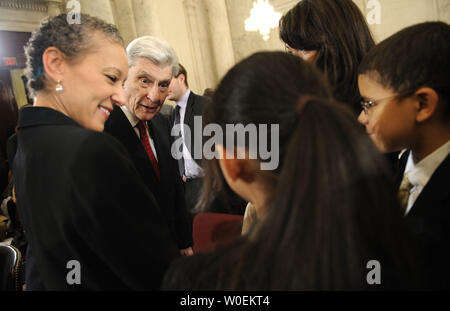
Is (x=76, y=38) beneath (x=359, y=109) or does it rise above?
above

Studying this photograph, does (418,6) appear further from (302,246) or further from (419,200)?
(302,246)

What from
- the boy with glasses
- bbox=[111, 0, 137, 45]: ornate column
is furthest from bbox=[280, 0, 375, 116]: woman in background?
bbox=[111, 0, 137, 45]: ornate column

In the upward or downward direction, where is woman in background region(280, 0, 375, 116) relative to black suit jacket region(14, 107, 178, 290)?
upward

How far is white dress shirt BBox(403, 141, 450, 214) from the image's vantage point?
3.43 ft

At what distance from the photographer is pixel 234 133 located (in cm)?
78

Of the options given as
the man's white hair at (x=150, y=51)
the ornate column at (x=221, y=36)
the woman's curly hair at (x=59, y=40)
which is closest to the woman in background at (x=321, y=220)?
the woman's curly hair at (x=59, y=40)

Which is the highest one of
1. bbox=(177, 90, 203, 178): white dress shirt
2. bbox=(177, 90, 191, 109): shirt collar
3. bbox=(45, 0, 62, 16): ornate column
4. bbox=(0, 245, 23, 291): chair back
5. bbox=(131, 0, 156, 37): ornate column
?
bbox=(45, 0, 62, 16): ornate column

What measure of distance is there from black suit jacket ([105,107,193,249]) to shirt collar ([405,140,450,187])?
1.36 meters

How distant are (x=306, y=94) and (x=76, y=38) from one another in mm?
843

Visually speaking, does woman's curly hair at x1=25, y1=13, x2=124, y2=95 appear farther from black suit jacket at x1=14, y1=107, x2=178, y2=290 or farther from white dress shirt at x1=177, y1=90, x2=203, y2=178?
white dress shirt at x1=177, y1=90, x2=203, y2=178
